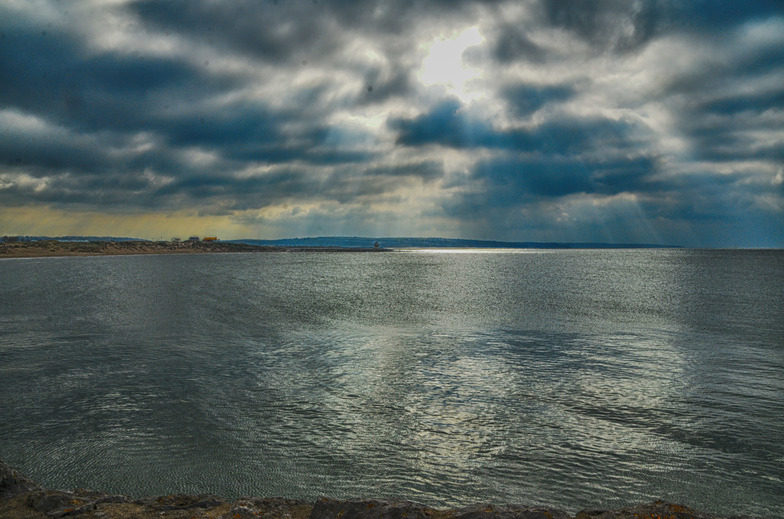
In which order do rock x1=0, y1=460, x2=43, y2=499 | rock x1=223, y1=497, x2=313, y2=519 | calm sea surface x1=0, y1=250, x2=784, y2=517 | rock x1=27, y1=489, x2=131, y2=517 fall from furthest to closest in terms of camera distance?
calm sea surface x1=0, y1=250, x2=784, y2=517 < rock x1=0, y1=460, x2=43, y2=499 < rock x1=27, y1=489, x2=131, y2=517 < rock x1=223, y1=497, x2=313, y2=519

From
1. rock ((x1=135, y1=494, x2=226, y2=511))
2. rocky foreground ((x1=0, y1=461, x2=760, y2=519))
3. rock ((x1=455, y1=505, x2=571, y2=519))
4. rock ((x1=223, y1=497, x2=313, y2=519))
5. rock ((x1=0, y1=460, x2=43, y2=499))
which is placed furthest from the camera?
rock ((x1=0, y1=460, x2=43, y2=499))

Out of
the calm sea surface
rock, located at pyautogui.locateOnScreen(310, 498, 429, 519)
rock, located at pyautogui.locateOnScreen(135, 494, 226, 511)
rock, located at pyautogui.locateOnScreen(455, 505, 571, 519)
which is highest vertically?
rock, located at pyautogui.locateOnScreen(455, 505, 571, 519)

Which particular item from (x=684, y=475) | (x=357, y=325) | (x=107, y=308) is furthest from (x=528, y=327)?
(x=107, y=308)

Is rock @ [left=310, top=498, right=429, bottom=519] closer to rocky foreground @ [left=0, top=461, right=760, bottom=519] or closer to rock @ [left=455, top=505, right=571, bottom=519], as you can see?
rocky foreground @ [left=0, top=461, right=760, bottom=519]

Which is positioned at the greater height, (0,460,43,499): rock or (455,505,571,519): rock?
(455,505,571,519): rock

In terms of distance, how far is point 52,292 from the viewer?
53000mm

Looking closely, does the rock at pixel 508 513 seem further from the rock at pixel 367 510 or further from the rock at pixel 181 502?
the rock at pixel 181 502

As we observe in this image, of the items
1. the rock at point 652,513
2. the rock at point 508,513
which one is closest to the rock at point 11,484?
the rock at point 508,513

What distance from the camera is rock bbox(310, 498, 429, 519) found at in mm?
6523

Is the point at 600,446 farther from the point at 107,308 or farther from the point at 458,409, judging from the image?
the point at 107,308

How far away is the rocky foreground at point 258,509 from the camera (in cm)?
648

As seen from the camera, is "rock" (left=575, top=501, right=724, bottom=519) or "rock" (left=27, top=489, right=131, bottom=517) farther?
"rock" (left=27, top=489, right=131, bottom=517)

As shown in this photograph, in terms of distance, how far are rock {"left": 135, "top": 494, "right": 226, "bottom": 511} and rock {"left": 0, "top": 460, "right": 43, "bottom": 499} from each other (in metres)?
2.05

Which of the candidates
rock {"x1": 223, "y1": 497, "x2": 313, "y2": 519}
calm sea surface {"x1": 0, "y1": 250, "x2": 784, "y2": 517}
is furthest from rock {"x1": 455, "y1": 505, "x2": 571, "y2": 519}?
rock {"x1": 223, "y1": 497, "x2": 313, "y2": 519}
